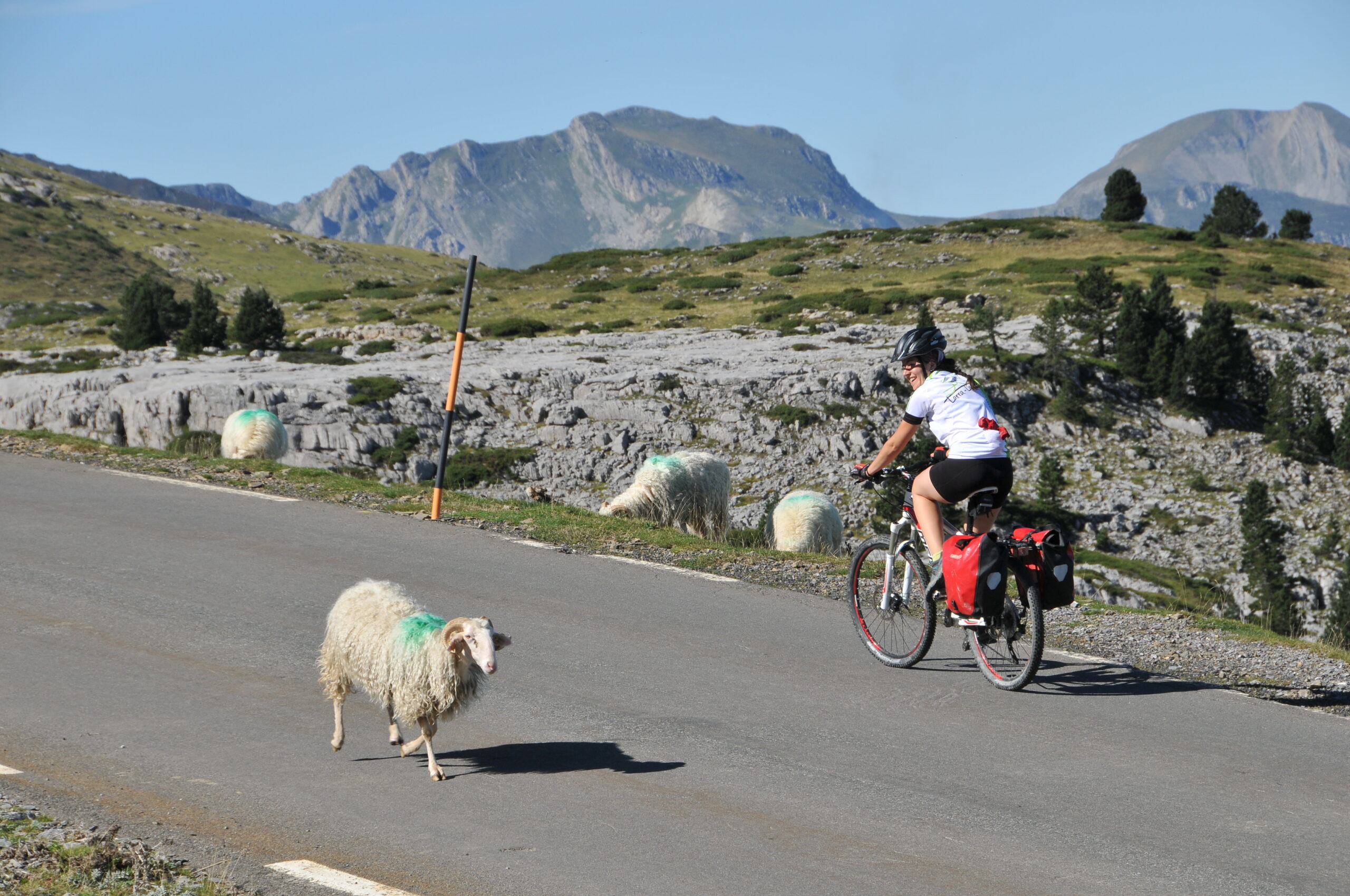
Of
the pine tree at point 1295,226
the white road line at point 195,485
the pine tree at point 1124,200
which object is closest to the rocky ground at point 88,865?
the white road line at point 195,485

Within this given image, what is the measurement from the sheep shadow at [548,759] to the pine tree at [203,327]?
48999 mm

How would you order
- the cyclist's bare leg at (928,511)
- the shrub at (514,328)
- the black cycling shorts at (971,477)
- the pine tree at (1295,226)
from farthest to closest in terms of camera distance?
the pine tree at (1295,226)
the shrub at (514,328)
the cyclist's bare leg at (928,511)
the black cycling shorts at (971,477)

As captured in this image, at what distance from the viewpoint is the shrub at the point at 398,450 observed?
3181 cm

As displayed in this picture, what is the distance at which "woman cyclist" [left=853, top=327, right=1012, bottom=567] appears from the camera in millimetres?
7684

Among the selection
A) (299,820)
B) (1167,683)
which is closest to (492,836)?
(299,820)

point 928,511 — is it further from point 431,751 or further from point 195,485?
point 195,485

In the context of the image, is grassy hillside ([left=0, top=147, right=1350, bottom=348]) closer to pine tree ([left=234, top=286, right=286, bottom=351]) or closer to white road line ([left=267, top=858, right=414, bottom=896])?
pine tree ([left=234, top=286, right=286, bottom=351])

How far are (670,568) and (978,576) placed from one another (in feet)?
14.0

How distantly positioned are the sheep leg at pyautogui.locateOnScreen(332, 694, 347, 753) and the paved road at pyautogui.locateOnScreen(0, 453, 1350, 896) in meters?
0.07

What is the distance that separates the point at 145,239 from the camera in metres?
152

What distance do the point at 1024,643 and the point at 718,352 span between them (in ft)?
120

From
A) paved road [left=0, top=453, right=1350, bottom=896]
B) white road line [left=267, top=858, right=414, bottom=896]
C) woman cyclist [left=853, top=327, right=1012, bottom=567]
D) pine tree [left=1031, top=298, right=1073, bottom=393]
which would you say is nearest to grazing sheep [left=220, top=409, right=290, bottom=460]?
paved road [left=0, top=453, right=1350, bottom=896]

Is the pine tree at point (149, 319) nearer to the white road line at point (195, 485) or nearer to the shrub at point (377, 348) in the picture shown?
the shrub at point (377, 348)

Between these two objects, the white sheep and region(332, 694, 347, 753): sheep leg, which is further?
the white sheep
